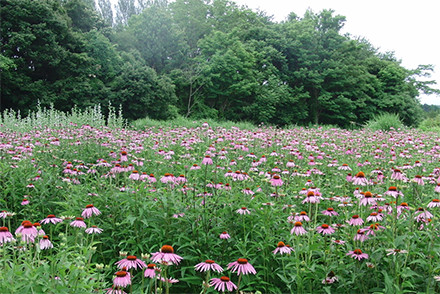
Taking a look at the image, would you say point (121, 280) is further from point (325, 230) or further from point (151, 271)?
point (325, 230)

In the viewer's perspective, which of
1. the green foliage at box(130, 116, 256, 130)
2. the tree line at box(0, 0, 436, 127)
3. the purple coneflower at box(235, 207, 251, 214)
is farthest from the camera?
the tree line at box(0, 0, 436, 127)

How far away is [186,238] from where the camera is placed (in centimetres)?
216

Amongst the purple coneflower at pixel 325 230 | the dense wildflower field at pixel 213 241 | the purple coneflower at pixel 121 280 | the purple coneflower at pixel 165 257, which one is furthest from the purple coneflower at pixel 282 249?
the purple coneflower at pixel 121 280

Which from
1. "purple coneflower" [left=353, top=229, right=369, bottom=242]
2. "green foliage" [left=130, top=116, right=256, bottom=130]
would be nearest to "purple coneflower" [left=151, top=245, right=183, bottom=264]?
"purple coneflower" [left=353, top=229, right=369, bottom=242]

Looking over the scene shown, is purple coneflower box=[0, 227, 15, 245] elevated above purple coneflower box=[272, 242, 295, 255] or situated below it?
above

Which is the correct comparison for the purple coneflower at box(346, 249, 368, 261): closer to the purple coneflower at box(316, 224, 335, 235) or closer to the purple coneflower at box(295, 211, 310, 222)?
the purple coneflower at box(316, 224, 335, 235)

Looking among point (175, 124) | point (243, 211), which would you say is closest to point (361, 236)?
point (243, 211)

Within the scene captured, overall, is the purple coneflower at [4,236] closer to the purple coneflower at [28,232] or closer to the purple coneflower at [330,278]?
the purple coneflower at [28,232]

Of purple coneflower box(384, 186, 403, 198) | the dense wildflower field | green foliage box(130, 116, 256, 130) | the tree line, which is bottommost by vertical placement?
the dense wildflower field

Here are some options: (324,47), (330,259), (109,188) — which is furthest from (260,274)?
(324,47)

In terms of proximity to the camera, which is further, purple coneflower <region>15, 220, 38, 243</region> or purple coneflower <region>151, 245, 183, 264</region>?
purple coneflower <region>15, 220, 38, 243</region>

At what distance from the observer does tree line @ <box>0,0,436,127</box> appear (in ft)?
50.0

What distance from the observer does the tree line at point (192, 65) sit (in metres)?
15.2

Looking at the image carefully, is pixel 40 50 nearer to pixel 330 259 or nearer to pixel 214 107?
pixel 214 107
